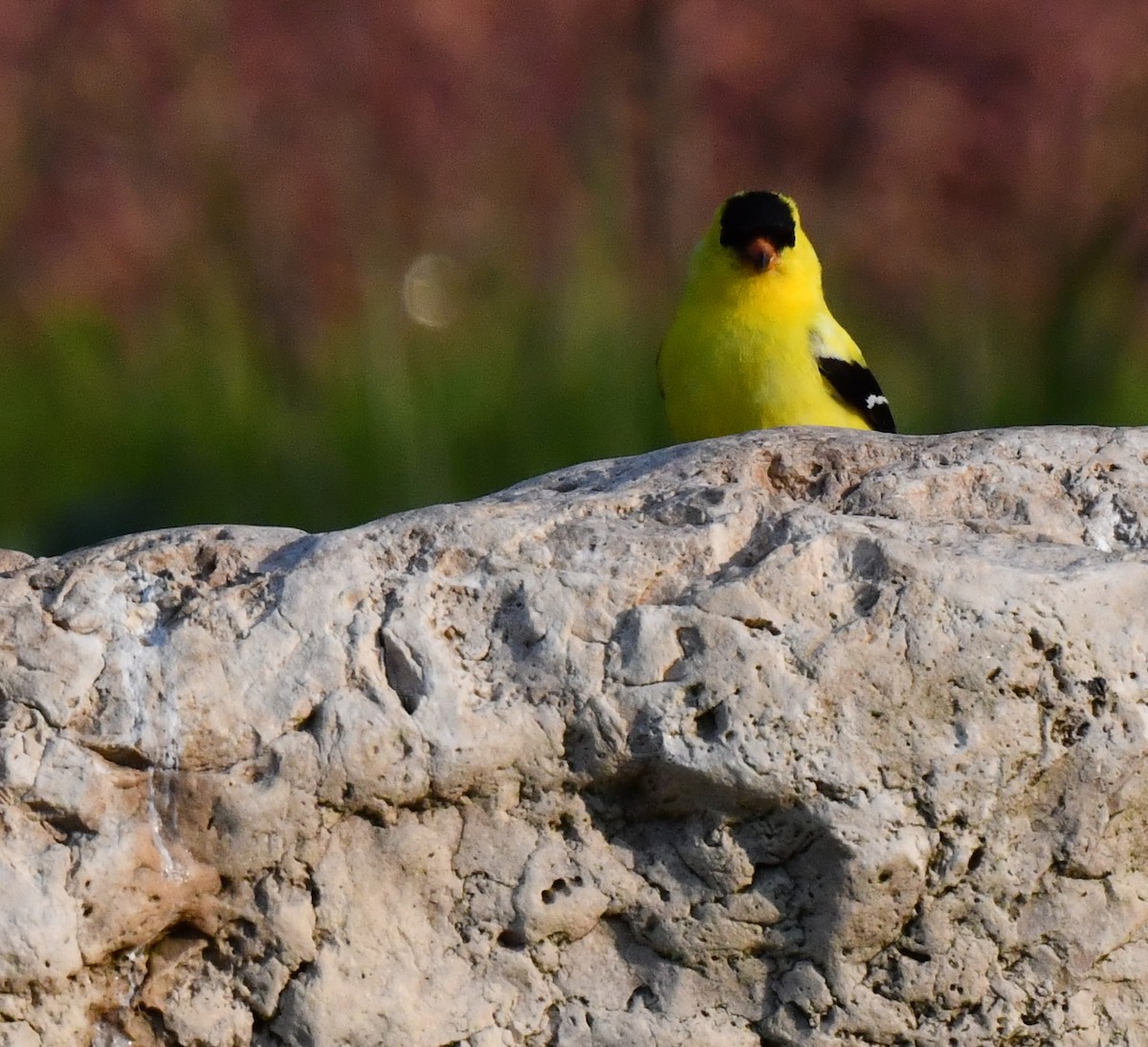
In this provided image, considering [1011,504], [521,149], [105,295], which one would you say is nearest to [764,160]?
[521,149]

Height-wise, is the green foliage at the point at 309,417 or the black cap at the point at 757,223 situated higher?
the black cap at the point at 757,223

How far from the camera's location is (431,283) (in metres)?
5.49

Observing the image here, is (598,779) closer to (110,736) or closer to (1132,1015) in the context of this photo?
(110,736)

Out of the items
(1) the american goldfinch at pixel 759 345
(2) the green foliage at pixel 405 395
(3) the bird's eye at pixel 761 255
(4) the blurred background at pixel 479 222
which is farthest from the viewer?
(4) the blurred background at pixel 479 222

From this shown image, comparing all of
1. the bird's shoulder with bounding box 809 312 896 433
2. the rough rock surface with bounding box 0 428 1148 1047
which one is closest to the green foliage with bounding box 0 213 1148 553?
the bird's shoulder with bounding box 809 312 896 433

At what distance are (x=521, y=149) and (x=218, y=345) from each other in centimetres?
230

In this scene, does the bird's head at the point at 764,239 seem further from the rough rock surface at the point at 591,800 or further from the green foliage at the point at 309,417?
the rough rock surface at the point at 591,800

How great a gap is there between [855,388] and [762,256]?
0.32 metres

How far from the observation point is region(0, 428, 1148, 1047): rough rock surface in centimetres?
187

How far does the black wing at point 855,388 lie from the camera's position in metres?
3.72

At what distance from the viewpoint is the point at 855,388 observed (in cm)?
374

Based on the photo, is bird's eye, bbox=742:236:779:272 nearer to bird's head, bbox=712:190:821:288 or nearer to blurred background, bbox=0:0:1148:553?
bird's head, bbox=712:190:821:288

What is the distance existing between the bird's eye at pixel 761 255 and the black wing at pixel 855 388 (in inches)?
8.4

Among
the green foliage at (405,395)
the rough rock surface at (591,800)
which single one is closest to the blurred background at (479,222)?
the green foliage at (405,395)
